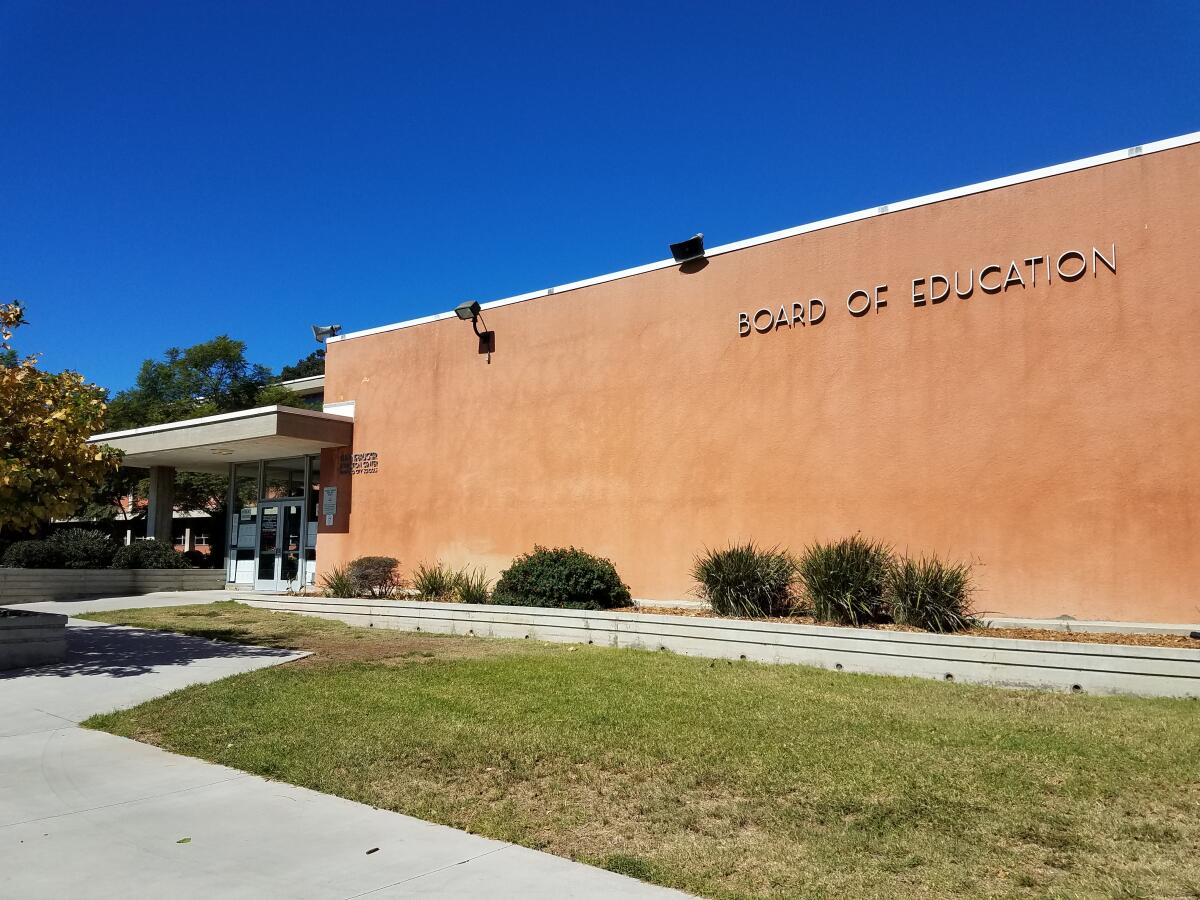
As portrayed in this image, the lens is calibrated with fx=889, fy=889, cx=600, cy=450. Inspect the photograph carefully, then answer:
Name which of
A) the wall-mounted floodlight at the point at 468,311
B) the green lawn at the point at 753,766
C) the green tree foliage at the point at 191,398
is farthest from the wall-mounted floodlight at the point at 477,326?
the green tree foliage at the point at 191,398

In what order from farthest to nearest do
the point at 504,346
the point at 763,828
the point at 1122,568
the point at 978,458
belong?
the point at 504,346 → the point at 978,458 → the point at 1122,568 → the point at 763,828

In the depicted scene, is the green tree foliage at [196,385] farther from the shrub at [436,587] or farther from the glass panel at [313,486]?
the shrub at [436,587]

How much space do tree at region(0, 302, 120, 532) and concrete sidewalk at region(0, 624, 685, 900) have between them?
14.2 feet

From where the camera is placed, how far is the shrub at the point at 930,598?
1143cm

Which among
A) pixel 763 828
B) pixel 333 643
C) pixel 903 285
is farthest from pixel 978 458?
pixel 333 643

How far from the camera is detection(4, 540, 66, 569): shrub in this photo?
2144cm

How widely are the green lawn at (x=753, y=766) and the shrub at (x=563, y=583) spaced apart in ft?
12.4

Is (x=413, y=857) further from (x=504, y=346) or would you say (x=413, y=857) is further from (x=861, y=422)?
(x=504, y=346)

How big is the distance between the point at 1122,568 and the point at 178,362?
39.2 metres

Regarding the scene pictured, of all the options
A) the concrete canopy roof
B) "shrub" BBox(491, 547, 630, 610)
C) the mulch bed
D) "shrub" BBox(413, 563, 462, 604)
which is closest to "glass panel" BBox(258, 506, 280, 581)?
the concrete canopy roof

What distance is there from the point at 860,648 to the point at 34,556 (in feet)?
65.5

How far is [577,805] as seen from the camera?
229 inches

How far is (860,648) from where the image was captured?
34.9 ft

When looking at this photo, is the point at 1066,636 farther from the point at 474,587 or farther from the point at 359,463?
the point at 359,463
